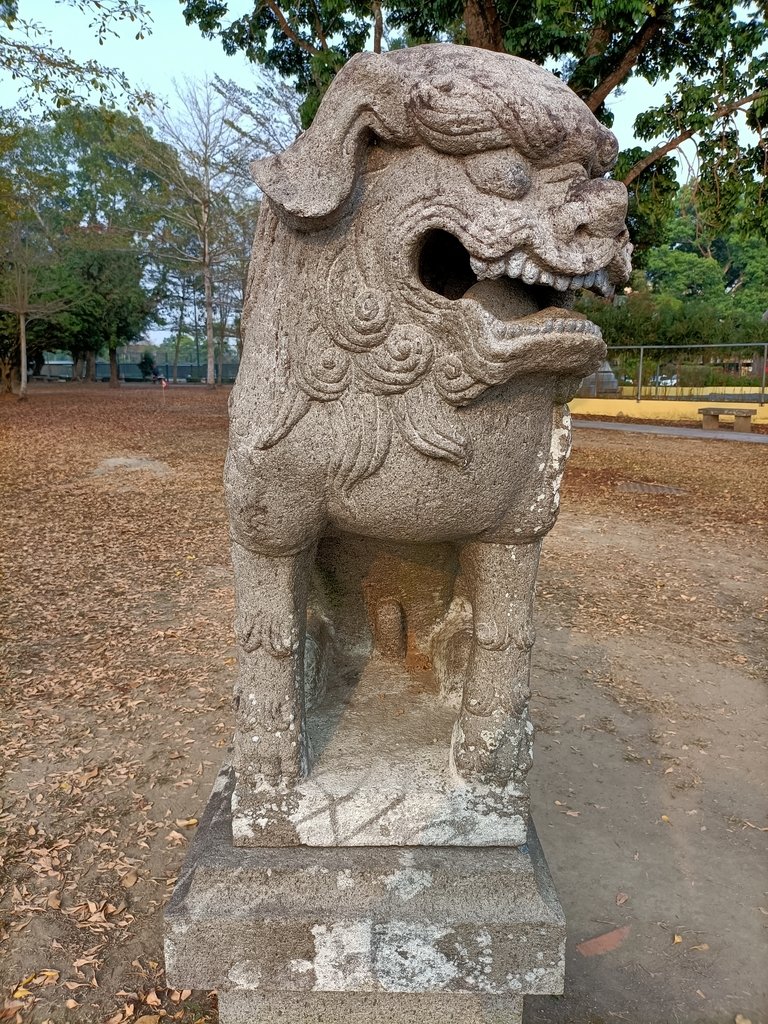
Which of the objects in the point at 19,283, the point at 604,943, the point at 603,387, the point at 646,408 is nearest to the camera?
the point at 604,943

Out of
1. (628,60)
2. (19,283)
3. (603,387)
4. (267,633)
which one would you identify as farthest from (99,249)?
(267,633)

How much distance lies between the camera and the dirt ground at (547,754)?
7.23 ft

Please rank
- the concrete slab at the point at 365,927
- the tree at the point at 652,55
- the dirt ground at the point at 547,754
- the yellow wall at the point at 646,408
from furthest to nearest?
the yellow wall at the point at 646,408, the tree at the point at 652,55, the dirt ground at the point at 547,754, the concrete slab at the point at 365,927

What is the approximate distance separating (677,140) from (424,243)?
839 centimetres

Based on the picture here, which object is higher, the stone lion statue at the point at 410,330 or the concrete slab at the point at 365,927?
the stone lion statue at the point at 410,330

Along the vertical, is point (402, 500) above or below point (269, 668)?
above

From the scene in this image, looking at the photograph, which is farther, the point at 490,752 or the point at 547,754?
the point at 547,754

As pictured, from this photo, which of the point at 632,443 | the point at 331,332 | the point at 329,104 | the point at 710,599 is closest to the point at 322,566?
the point at 331,332

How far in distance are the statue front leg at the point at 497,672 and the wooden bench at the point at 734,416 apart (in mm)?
16534

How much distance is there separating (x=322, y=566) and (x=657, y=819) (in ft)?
6.14

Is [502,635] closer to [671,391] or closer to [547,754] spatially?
[547,754]

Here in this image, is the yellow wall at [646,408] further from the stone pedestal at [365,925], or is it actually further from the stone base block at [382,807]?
the stone pedestal at [365,925]

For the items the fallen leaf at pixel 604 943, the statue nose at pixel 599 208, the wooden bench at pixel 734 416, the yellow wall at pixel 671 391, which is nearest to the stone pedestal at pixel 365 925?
the fallen leaf at pixel 604 943

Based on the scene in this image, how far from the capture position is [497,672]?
1.67 m
